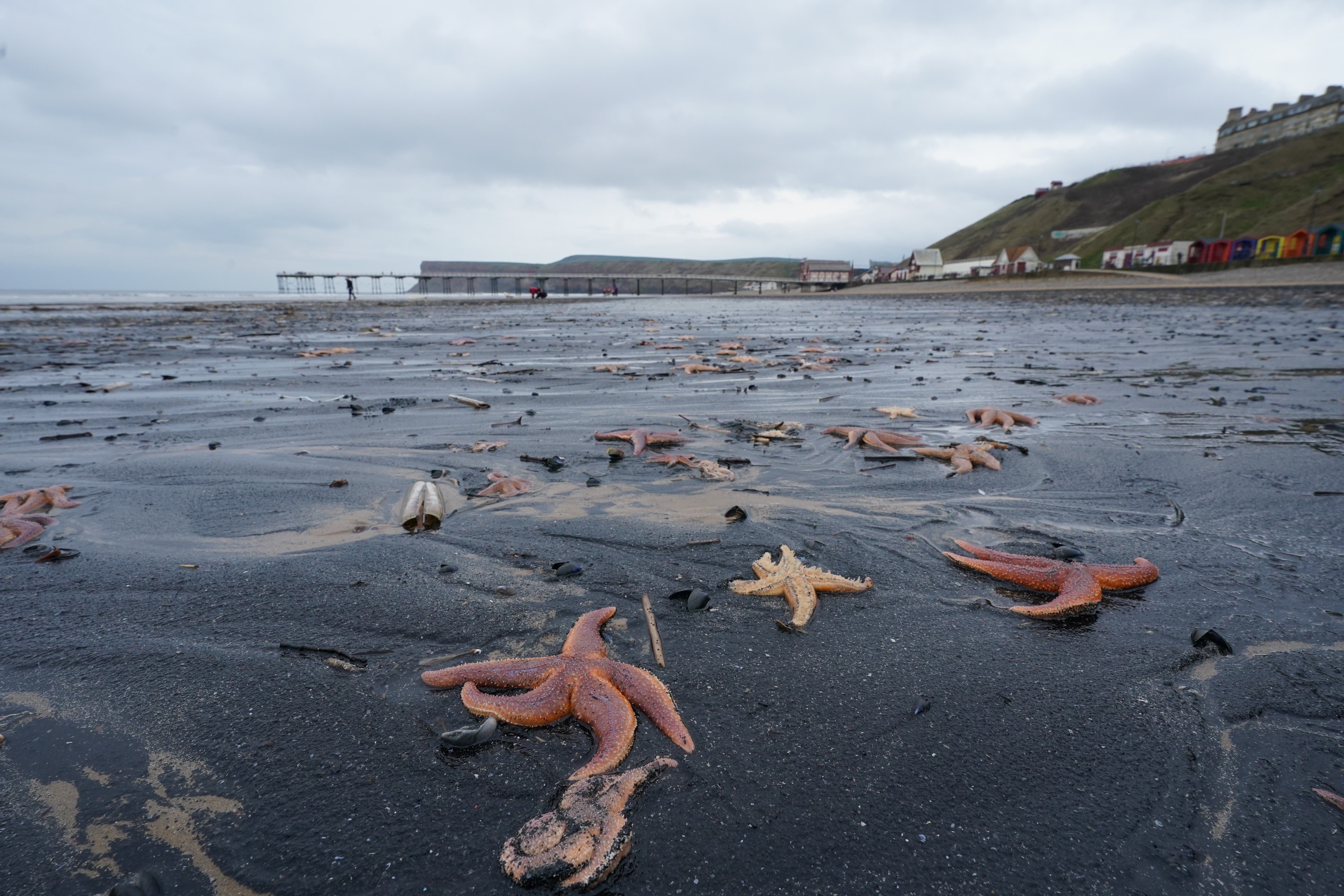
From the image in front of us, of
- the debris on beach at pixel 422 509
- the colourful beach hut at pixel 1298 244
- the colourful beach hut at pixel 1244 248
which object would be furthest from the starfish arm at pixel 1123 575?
the colourful beach hut at pixel 1244 248

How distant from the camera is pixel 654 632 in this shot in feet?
9.20

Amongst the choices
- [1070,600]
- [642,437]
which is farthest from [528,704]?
[642,437]

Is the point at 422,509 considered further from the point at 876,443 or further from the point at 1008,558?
the point at 876,443

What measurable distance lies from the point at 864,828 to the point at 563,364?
1164cm

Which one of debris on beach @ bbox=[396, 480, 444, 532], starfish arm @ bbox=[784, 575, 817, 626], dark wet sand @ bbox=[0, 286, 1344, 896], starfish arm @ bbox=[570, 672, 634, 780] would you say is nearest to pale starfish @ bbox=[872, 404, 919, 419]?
dark wet sand @ bbox=[0, 286, 1344, 896]

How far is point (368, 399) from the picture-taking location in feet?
28.3

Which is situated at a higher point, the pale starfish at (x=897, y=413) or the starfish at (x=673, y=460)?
the pale starfish at (x=897, y=413)

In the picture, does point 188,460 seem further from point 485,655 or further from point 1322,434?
point 1322,434

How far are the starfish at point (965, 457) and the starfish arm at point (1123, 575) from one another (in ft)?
6.07

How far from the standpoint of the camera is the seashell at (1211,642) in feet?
8.48

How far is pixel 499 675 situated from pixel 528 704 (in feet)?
0.72

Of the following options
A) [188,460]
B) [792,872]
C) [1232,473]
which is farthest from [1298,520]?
[188,460]

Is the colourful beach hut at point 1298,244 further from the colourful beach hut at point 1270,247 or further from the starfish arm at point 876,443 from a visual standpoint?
the starfish arm at point 876,443

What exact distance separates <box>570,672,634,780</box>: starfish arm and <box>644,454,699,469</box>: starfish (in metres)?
3.03
